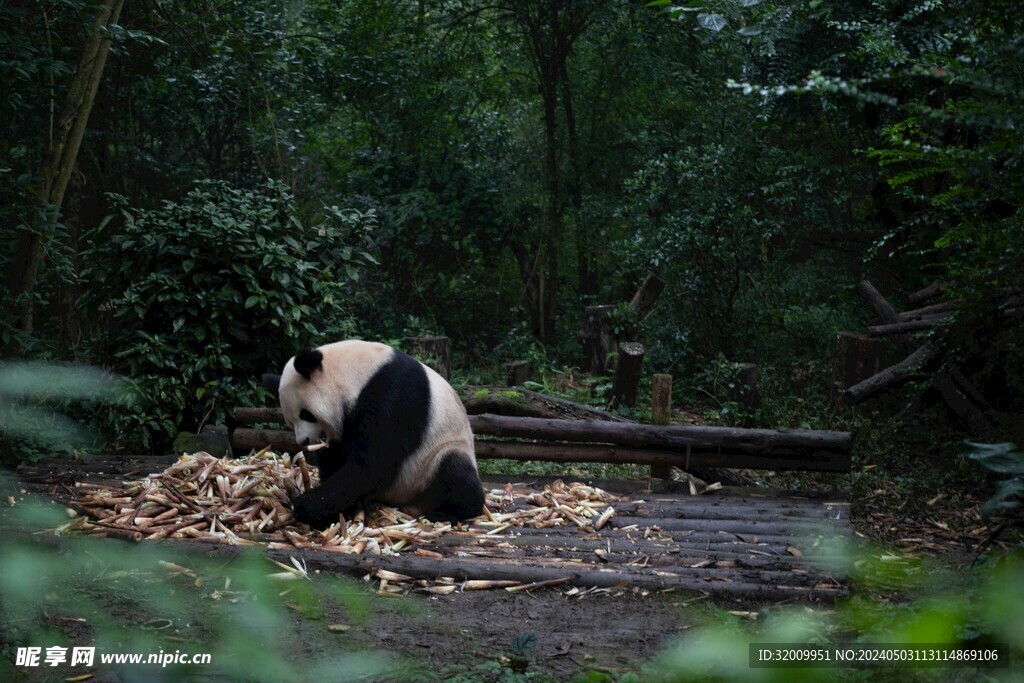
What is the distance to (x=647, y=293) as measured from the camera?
10.3 metres

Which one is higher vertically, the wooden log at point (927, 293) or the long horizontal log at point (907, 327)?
the wooden log at point (927, 293)

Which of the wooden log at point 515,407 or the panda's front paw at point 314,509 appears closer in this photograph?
the panda's front paw at point 314,509

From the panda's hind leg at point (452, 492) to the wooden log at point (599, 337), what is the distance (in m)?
5.38

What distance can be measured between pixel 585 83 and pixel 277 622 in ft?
37.3

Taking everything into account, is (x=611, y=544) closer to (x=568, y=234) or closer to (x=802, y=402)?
(x=802, y=402)

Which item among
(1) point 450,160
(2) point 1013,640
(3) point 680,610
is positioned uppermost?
(1) point 450,160

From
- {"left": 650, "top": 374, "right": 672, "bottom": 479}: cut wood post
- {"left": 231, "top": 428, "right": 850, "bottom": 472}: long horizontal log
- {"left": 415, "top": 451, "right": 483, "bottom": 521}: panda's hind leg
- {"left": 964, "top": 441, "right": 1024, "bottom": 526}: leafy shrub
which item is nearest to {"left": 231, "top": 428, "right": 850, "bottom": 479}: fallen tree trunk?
{"left": 231, "top": 428, "right": 850, "bottom": 472}: long horizontal log

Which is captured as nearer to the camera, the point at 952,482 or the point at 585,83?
the point at 952,482

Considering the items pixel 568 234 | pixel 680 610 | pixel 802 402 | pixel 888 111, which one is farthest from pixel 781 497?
pixel 568 234

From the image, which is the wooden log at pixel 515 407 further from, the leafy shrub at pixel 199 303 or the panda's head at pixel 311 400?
the panda's head at pixel 311 400

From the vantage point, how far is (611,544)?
452 cm

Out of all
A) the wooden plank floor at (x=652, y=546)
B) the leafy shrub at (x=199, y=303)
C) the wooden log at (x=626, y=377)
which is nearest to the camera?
the wooden plank floor at (x=652, y=546)

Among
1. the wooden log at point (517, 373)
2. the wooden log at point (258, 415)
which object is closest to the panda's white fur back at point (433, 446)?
the wooden log at point (258, 415)

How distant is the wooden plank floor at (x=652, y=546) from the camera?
3.98m
